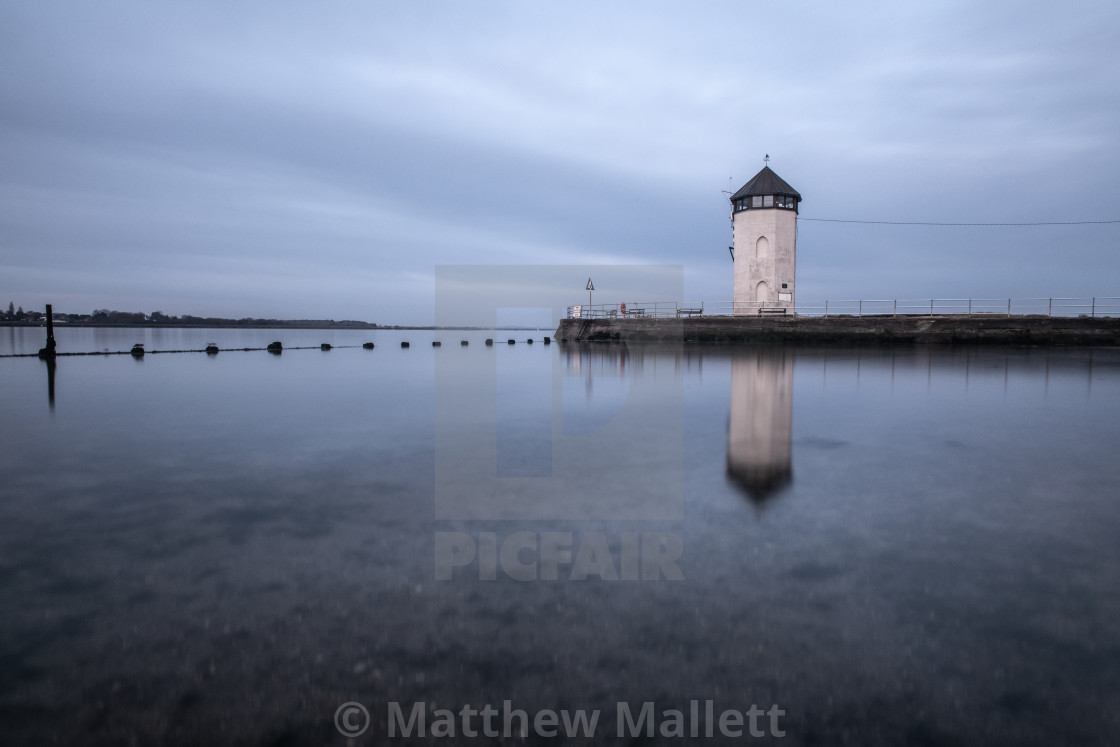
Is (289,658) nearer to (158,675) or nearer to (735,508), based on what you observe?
(158,675)

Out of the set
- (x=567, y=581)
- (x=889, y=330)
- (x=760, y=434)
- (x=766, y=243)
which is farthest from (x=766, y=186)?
(x=567, y=581)

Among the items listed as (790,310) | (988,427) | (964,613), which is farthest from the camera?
(790,310)

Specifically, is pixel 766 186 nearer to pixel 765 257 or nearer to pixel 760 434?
A: pixel 765 257

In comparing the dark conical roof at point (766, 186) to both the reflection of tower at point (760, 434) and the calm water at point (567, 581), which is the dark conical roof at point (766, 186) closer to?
the reflection of tower at point (760, 434)

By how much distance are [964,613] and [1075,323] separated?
117 feet

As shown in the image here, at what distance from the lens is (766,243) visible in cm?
3625

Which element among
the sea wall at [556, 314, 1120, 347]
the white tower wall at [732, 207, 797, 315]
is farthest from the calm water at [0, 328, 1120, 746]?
the white tower wall at [732, 207, 797, 315]

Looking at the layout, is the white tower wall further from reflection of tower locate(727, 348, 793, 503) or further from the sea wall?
reflection of tower locate(727, 348, 793, 503)

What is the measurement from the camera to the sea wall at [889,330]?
29.7m

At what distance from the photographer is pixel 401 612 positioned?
3166 millimetres

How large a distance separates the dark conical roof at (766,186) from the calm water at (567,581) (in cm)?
3091

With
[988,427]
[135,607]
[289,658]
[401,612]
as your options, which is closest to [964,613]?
[401,612]
